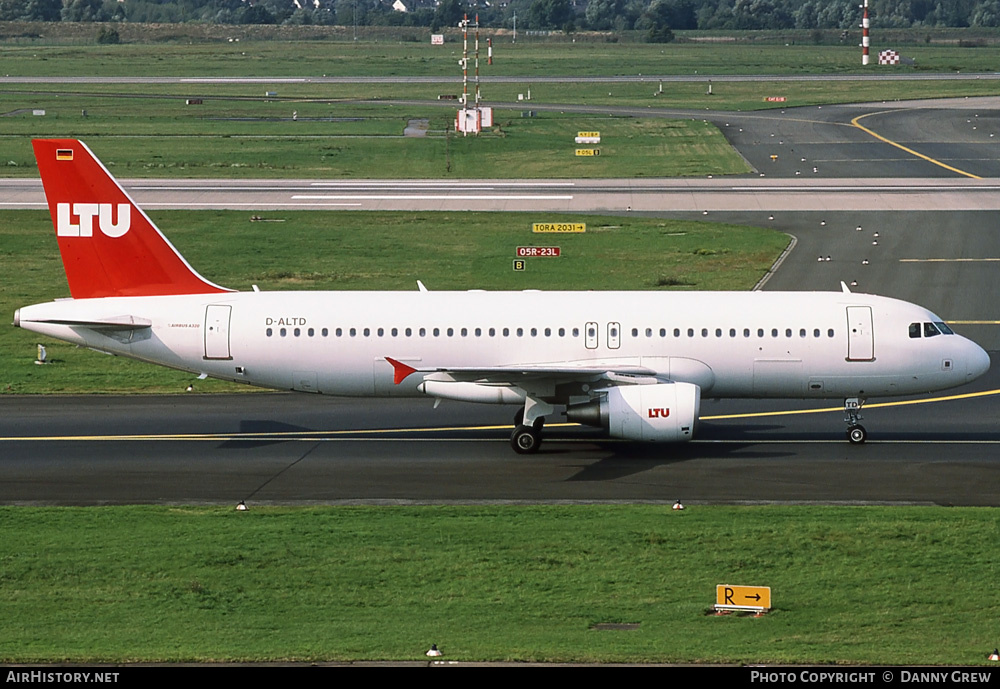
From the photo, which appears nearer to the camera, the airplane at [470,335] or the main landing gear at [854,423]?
the airplane at [470,335]

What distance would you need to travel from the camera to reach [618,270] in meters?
66.1

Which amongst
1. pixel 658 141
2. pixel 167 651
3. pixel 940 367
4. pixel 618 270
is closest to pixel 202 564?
pixel 167 651

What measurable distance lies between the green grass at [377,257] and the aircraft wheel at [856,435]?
67.9 feet

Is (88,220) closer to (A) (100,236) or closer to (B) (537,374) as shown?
(A) (100,236)

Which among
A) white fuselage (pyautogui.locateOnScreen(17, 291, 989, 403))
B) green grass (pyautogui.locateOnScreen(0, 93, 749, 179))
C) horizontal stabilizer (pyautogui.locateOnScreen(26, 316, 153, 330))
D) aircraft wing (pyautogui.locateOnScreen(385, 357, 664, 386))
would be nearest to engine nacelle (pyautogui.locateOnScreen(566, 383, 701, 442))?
aircraft wing (pyautogui.locateOnScreen(385, 357, 664, 386))

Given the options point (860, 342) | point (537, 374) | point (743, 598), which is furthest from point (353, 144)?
point (743, 598)

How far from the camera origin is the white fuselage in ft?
129

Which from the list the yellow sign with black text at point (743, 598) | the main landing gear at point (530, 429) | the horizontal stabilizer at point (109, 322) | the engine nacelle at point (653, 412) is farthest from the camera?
the main landing gear at point (530, 429)

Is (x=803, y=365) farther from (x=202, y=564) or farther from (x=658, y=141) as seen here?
(x=658, y=141)

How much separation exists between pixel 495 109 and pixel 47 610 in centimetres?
12347

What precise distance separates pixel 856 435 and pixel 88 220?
2285cm

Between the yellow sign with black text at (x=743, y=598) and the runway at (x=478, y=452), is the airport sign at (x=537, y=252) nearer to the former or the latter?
the runway at (x=478, y=452)

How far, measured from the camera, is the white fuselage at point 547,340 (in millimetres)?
39344

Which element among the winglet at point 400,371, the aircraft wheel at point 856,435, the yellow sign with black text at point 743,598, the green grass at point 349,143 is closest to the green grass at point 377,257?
the winglet at point 400,371
